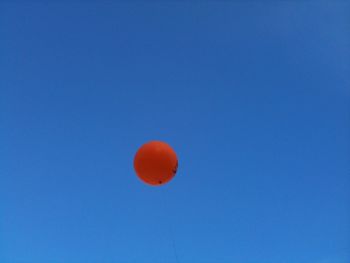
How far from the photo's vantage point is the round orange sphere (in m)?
11.0

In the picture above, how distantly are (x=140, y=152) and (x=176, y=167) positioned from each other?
1139 mm

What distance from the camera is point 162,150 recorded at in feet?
36.6

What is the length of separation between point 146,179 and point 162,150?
0.95m

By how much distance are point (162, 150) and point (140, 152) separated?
2.12 ft

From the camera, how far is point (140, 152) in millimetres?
11375

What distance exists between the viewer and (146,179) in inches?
449

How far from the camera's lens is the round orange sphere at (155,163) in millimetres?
11047

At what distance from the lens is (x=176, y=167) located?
11.8 meters

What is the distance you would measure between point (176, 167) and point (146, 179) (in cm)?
94

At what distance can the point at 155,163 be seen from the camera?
434 inches
